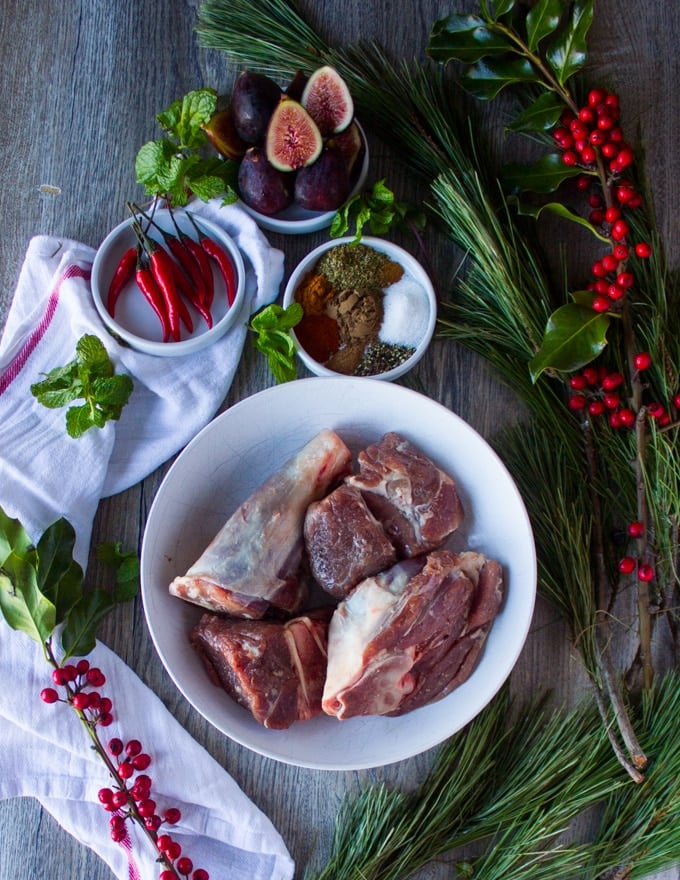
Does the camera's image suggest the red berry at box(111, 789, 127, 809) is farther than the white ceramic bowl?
No

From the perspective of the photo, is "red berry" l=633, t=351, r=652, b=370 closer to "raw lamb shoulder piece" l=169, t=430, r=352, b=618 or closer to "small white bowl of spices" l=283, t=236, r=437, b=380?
"small white bowl of spices" l=283, t=236, r=437, b=380

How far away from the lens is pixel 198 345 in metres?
2.44

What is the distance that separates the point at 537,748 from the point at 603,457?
79 centimetres

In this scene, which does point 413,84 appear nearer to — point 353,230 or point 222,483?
point 353,230

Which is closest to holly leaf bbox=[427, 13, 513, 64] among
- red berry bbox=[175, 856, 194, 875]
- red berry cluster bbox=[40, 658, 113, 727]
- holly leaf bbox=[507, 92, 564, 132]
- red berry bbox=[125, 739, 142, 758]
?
holly leaf bbox=[507, 92, 564, 132]

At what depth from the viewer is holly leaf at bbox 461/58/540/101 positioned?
7.86 feet

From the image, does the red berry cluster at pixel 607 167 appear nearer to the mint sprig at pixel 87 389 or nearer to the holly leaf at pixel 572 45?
the holly leaf at pixel 572 45

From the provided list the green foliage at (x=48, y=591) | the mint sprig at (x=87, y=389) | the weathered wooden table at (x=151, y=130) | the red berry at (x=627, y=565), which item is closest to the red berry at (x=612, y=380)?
the weathered wooden table at (x=151, y=130)

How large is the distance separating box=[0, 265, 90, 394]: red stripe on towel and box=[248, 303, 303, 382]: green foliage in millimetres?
562

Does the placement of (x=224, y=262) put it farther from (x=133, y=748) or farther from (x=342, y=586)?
(x=133, y=748)

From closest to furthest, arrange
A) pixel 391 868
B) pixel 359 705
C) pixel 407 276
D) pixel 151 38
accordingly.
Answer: pixel 359 705 → pixel 391 868 → pixel 407 276 → pixel 151 38

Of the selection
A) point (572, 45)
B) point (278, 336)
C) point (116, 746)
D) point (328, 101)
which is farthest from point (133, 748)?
point (572, 45)

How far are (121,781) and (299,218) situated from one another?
159 centimetres

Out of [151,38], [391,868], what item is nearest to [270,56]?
[151,38]
